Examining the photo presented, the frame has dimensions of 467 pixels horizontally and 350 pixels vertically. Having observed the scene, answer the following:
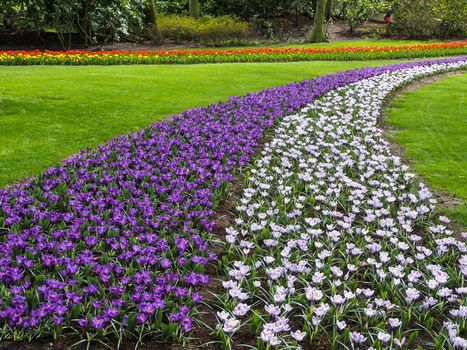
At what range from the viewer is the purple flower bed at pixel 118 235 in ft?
10.1

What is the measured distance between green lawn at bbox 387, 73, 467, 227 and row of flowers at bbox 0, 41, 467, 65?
5193 mm

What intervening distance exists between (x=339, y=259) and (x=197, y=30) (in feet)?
64.4

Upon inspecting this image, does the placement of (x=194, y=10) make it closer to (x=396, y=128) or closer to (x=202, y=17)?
(x=202, y=17)

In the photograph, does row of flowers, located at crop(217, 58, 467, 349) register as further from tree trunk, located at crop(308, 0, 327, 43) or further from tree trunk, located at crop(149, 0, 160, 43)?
tree trunk, located at crop(308, 0, 327, 43)

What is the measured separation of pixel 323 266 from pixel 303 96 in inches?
259

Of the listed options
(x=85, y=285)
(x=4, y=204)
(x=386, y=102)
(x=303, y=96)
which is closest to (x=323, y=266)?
(x=85, y=285)


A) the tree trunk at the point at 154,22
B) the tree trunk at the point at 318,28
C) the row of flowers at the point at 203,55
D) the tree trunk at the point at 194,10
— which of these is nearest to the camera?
the row of flowers at the point at 203,55

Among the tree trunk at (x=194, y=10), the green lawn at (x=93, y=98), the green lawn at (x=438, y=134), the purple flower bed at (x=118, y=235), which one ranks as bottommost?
the green lawn at (x=438, y=134)

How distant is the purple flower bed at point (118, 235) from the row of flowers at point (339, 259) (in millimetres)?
348

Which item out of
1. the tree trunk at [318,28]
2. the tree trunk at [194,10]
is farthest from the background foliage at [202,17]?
the tree trunk at [318,28]

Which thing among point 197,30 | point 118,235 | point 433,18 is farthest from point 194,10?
point 118,235

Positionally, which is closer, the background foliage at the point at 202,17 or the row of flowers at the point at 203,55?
the row of flowers at the point at 203,55

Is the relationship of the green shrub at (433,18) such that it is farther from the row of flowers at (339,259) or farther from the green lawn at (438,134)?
the row of flowers at (339,259)

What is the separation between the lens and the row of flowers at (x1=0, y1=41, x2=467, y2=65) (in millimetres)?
15586
